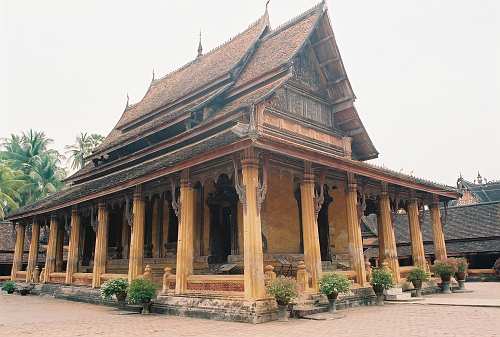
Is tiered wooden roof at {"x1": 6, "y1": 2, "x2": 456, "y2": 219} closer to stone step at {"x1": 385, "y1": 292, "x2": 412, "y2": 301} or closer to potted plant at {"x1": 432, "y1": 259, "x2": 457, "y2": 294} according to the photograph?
potted plant at {"x1": 432, "y1": 259, "x2": 457, "y2": 294}

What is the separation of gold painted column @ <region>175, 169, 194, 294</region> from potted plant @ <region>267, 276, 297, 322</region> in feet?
9.78

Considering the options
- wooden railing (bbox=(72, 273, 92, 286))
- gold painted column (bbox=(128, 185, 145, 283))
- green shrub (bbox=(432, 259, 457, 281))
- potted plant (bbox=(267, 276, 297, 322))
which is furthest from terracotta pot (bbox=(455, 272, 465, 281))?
wooden railing (bbox=(72, 273, 92, 286))

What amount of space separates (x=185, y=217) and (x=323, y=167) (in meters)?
4.37

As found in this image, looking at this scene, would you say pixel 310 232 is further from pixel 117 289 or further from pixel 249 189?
pixel 117 289

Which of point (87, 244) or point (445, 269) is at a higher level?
point (87, 244)

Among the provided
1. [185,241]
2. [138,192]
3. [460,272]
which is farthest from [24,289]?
[460,272]

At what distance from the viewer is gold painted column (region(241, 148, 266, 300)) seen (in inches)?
374

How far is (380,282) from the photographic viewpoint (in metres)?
12.2

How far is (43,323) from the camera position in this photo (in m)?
Answer: 9.80

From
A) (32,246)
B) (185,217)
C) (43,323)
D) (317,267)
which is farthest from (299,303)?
(32,246)

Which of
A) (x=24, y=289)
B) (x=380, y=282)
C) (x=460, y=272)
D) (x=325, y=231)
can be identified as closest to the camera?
(x=380, y=282)

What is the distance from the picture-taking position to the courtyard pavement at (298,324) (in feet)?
24.6

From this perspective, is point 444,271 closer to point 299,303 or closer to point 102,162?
point 299,303

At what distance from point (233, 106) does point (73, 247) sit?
9523 mm
